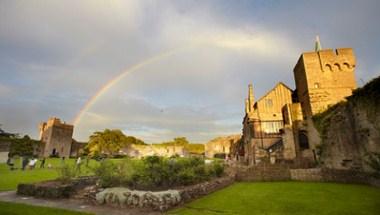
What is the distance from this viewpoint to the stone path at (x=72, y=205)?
6.36 m

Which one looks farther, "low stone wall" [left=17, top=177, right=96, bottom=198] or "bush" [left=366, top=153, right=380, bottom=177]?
"bush" [left=366, top=153, right=380, bottom=177]

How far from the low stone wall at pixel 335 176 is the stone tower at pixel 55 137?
54.6 metres

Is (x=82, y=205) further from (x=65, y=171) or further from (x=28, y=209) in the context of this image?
(x=65, y=171)

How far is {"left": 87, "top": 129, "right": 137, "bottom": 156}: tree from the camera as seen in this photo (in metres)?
45.7

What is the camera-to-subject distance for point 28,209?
630 centimetres

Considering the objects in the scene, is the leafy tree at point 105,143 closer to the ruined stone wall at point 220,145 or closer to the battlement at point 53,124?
the battlement at point 53,124

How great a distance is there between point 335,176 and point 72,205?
14.5m

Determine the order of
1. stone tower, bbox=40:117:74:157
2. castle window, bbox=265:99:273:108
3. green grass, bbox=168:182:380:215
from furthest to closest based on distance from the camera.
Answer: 1. stone tower, bbox=40:117:74:157
2. castle window, bbox=265:99:273:108
3. green grass, bbox=168:182:380:215

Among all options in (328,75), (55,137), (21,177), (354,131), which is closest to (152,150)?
(55,137)

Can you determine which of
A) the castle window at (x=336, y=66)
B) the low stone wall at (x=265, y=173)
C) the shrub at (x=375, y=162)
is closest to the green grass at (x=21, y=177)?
the low stone wall at (x=265, y=173)

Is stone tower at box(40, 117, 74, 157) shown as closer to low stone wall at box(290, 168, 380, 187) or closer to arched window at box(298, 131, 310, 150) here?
arched window at box(298, 131, 310, 150)

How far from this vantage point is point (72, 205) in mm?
7102

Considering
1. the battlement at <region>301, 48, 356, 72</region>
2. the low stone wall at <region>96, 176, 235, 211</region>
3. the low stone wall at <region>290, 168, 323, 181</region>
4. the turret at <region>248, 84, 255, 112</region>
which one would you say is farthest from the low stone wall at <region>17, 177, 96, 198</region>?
the turret at <region>248, 84, 255, 112</region>

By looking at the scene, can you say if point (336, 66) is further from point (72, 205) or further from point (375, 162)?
point (72, 205)
